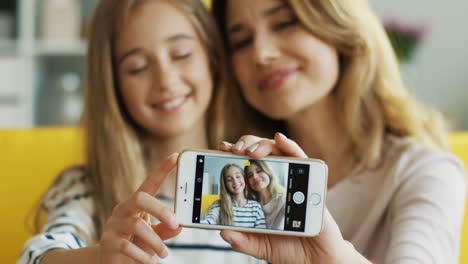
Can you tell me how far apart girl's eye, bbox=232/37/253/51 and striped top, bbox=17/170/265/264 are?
13.8 inches

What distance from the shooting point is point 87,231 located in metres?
0.98

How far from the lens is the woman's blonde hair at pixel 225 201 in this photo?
2.22 feet

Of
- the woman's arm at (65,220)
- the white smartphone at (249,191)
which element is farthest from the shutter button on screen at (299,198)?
the woman's arm at (65,220)

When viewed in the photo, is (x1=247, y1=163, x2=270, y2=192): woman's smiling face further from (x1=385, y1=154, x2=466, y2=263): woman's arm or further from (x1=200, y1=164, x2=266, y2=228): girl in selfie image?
(x1=385, y1=154, x2=466, y2=263): woman's arm

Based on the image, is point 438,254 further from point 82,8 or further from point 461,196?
point 82,8

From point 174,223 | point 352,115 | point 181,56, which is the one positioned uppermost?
point 181,56

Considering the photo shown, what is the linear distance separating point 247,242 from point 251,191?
0.21ft

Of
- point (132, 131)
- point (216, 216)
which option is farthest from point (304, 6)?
point (216, 216)

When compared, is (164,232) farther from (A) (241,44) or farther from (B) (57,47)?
(B) (57,47)

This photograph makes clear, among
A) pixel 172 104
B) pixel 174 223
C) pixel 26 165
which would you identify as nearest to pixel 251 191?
pixel 174 223

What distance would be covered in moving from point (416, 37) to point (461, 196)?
153 cm

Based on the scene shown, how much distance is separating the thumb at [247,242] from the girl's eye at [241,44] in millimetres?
521

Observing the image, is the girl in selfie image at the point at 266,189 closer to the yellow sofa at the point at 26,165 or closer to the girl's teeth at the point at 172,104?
the girl's teeth at the point at 172,104

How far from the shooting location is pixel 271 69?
1.07m
